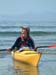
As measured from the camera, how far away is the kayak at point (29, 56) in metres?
17.2

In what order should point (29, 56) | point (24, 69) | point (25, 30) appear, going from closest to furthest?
1. point (24, 69)
2. point (29, 56)
3. point (25, 30)

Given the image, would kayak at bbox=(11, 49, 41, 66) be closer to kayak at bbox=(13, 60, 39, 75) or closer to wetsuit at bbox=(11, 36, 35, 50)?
kayak at bbox=(13, 60, 39, 75)

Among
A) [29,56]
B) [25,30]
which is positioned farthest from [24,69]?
[25,30]

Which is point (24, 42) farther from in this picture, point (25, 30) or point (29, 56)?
point (29, 56)

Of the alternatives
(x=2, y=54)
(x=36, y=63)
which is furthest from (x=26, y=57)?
(x=2, y=54)

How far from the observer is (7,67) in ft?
56.6

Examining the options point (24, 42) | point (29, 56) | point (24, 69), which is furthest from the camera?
point (24, 42)

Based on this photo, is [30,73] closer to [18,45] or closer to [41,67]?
[41,67]

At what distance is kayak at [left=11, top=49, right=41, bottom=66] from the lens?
1716 cm

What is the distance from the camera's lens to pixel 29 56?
1739cm

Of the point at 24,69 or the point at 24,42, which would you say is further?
the point at 24,42

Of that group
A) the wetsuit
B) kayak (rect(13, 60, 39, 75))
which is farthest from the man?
kayak (rect(13, 60, 39, 75))

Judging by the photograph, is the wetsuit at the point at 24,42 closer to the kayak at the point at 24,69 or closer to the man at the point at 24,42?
the man at the point at 24,42

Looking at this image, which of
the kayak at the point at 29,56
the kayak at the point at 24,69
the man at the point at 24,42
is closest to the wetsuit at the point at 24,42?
the man at the point at 24,42
